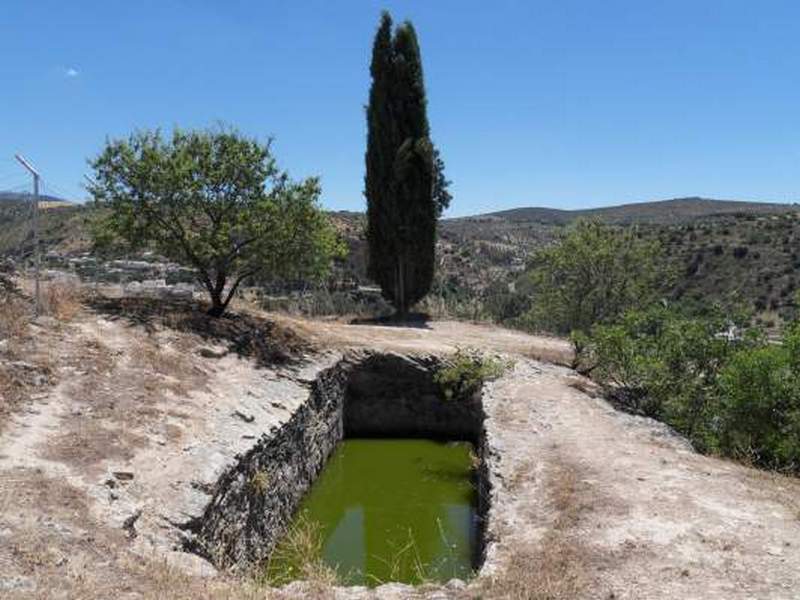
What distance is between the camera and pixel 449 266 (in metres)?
59.5

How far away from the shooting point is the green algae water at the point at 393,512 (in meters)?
10.6

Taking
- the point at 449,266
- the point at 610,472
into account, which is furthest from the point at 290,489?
the point at 449,266

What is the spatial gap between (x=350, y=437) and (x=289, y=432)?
624cm

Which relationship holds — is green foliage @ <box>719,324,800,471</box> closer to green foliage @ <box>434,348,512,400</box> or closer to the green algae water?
the green algae water

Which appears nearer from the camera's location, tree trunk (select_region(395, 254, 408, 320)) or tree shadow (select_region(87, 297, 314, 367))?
tree shadow (select_region(87, 297, 314, 367))

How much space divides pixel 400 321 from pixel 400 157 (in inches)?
219

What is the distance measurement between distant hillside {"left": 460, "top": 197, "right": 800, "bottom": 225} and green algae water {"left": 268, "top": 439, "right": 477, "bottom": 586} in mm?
69298

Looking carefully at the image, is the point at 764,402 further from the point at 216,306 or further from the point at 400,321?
the point at 400,321

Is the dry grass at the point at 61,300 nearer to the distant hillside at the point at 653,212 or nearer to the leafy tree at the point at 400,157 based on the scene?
the leafy tree at the point at 400,157

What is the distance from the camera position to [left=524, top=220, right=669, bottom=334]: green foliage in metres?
26.2

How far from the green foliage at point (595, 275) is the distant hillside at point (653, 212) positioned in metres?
56.9

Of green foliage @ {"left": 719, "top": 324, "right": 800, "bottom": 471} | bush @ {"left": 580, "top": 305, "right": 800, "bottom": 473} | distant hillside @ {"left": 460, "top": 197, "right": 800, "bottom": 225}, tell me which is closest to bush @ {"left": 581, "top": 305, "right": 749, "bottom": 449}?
bush @ {"left": 580, "top": 305, "right": 800, "bottom": 473}

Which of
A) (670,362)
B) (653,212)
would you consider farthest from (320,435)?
(653,212)

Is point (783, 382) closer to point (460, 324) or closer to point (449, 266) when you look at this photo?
point (460, 324)
